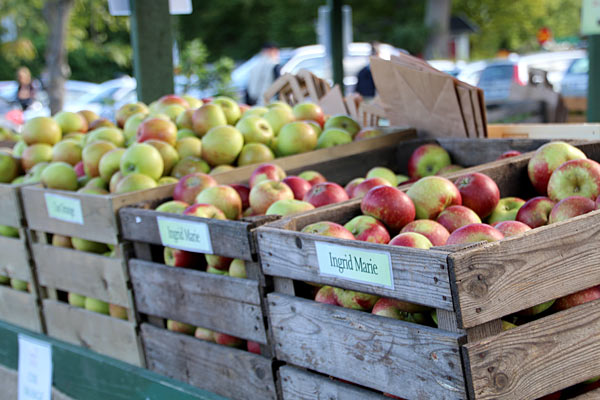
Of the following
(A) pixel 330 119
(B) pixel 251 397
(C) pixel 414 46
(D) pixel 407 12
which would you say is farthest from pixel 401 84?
(D) pixel 407 12

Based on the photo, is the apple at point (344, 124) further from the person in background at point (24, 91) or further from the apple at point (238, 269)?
the person in background at point (24, 91)

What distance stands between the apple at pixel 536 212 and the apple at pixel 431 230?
0.27 m

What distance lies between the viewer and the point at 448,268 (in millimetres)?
1527

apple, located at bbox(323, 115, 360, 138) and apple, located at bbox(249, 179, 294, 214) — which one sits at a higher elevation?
apple, located at bbox(323, 115, 360, 138)

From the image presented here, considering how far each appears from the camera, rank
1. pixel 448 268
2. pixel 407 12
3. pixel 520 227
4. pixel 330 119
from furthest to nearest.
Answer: pixel 407 12 → pixel 330 119 → pixel 520 227 → pixel 448 268

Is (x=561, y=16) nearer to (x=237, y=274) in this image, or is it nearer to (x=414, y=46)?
(x=414, y=46)

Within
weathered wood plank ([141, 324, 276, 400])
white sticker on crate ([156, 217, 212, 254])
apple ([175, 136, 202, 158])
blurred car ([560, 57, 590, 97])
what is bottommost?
blurred car ([560, 57, 590, 97])

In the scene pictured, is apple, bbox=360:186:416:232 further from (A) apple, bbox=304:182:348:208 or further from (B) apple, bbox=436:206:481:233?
(A) apple, bbox=304:182:348:208

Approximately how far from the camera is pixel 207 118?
3680 mm

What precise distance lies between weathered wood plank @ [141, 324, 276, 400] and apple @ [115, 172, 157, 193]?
0.63 m

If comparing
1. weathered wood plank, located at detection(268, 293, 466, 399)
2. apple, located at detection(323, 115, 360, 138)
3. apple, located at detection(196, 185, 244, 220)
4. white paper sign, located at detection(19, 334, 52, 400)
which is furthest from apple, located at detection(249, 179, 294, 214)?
apple, located at detection(323, 115, 360, 138)

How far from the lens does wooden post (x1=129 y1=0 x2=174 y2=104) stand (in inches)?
201

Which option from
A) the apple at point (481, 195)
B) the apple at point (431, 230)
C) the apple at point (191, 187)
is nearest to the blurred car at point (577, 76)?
the apple at point (191, 187)

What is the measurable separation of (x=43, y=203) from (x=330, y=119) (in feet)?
5.22
